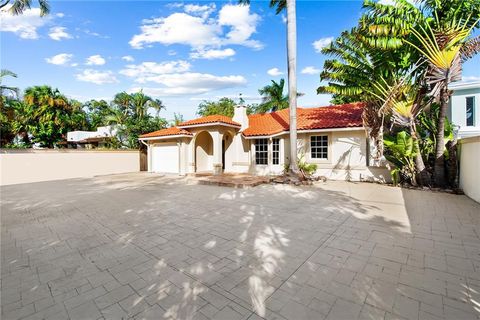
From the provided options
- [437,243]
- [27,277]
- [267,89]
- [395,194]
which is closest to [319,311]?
[437,243]

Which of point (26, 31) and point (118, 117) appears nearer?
point (26, 31)

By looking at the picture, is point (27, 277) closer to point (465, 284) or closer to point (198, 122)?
point (465, 284)

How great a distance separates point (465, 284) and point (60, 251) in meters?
6.91

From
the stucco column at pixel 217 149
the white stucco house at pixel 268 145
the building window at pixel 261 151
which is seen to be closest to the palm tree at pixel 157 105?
the white stucco house at pixel 268 145

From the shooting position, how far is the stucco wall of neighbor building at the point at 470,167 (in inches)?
288

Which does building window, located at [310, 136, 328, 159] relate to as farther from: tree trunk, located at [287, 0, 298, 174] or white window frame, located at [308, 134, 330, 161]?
tree trunk, located at [287, 0, 298, 174]

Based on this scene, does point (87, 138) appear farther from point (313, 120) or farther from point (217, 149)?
point (313, 120)

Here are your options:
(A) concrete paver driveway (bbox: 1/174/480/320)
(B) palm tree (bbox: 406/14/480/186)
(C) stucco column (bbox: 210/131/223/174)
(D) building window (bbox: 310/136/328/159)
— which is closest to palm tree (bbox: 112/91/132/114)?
(C) stucco column (bbox: 210/131/223/174)

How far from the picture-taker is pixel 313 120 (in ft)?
46.5

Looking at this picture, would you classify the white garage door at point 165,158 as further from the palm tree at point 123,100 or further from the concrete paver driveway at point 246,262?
the palm tree at point 123,100

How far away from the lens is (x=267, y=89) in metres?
24.9

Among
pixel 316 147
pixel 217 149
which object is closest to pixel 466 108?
pixel 316 147

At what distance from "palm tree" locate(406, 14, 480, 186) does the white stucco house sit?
3.57 m

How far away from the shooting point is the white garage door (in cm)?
1733
